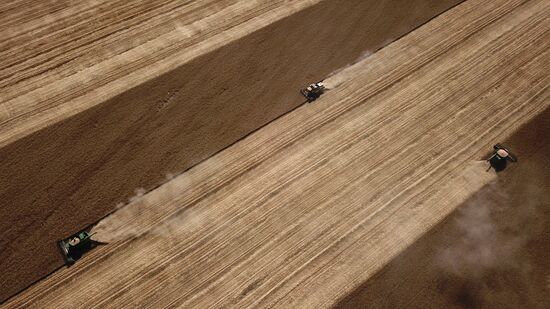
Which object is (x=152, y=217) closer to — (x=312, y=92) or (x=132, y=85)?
(x=132, y=85)

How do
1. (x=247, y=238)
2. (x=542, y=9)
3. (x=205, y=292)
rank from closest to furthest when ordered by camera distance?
(x=205, y=292) < (x=247, y=238) < (x=542, y=9)

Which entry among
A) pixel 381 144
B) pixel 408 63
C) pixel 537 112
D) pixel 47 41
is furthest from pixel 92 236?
pixel 537 112

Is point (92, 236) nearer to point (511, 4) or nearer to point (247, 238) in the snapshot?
point (247, 238)

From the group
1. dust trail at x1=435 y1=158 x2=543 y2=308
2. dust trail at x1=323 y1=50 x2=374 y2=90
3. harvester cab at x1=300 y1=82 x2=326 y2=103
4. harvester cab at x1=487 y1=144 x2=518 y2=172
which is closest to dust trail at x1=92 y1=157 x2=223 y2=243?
harvester cab at x1=300 y1=82 x2=326 y2=103

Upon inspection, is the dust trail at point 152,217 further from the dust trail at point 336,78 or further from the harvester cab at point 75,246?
the dust trail at point 336,78

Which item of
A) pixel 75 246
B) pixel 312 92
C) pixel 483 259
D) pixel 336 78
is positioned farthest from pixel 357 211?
Answer: pixel 75 246

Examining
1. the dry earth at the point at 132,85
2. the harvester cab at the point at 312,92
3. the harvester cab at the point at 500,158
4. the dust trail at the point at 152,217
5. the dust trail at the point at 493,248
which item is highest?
the dry earth at the point at 132,85

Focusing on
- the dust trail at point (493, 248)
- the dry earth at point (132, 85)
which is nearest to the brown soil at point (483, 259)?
the dust trail at point (493, 248)

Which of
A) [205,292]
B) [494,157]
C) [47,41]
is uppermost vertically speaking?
[47,41]
